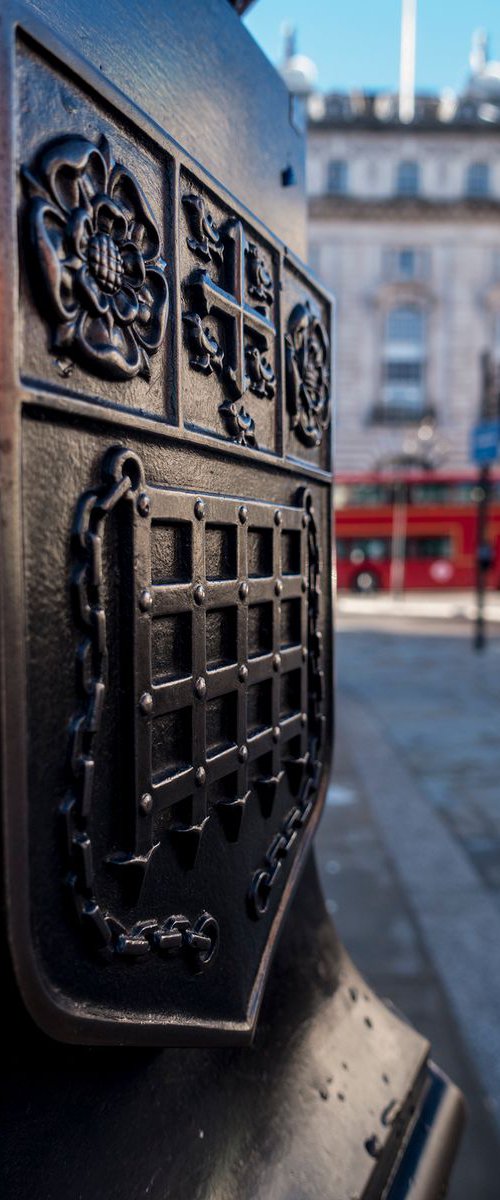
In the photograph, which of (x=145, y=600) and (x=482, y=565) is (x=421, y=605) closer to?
(x=482, y=565)

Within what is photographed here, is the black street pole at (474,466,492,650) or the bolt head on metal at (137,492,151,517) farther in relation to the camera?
the black street pole at (474,466,492,650)

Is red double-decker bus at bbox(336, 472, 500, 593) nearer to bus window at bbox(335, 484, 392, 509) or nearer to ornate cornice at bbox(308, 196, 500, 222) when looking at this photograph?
bus window at bbox(335, 484, 392, 509)

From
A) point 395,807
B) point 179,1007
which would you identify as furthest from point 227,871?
point 395,807

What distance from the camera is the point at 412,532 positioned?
14.3m

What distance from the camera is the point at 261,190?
873mm

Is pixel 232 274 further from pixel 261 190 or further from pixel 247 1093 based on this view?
pixel 247 1093

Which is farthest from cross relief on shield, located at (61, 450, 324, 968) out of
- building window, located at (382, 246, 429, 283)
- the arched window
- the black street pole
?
building window, located at (382, 246, 429, 283)

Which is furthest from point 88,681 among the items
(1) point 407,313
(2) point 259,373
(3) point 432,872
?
(1) point 407,313

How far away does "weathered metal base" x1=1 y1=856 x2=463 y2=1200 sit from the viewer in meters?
0.62

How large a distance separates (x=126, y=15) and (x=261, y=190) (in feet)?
0.90

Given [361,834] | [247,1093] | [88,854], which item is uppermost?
[88,854]

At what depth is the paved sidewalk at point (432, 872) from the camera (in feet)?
5.51

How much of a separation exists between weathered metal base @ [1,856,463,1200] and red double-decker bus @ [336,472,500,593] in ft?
43.3

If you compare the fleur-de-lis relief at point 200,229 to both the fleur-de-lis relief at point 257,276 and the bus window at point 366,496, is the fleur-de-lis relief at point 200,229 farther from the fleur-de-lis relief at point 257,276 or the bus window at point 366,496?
the bus window at point 366,496
